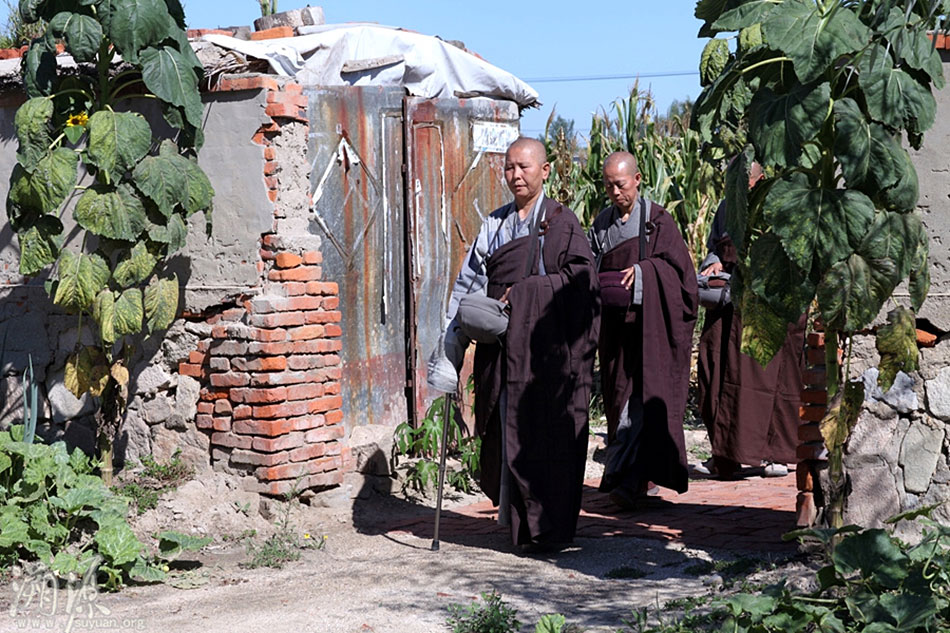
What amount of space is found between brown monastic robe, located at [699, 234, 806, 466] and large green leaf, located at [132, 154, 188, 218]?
11.2 ft

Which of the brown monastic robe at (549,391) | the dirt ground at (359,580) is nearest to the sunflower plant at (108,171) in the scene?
the dirt ground at (359,580)

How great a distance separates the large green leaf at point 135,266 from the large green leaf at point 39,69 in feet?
3.20

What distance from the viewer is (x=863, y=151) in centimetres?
434

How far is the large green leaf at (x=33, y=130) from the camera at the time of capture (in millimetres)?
6238

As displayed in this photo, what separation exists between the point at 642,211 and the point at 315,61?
2.22 m

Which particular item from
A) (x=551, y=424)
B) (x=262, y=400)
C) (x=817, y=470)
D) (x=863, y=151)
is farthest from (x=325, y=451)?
(x=863, y=151)

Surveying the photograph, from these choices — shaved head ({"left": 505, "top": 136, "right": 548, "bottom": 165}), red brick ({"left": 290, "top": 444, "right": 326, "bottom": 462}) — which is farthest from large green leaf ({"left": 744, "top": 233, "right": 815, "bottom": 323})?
red brick ({"left": 290, "top": 444, "right": 326, "bottom": 462})

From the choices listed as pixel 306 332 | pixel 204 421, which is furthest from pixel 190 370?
pixel 306 332

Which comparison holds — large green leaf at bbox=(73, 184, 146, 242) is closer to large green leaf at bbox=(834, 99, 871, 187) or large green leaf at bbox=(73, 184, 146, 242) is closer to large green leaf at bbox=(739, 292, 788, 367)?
large green leaf at bbox=(739, 292, 788, 367)

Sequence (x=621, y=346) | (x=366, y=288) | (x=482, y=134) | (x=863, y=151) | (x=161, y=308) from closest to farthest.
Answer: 1. (x=863, y=151)
2. (x=161, y=308)
3. (x=621, y=346)
4. (x=366, y=288)
5. (x=482, y=134)

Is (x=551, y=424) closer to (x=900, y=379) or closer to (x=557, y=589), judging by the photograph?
(x=557, y=589)

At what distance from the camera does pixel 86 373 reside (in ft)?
21.6

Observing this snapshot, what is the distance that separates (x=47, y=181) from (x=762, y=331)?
12.2ft

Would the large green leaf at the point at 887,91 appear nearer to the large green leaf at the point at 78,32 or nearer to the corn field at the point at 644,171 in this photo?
the large green leaf at the point at 78,32
